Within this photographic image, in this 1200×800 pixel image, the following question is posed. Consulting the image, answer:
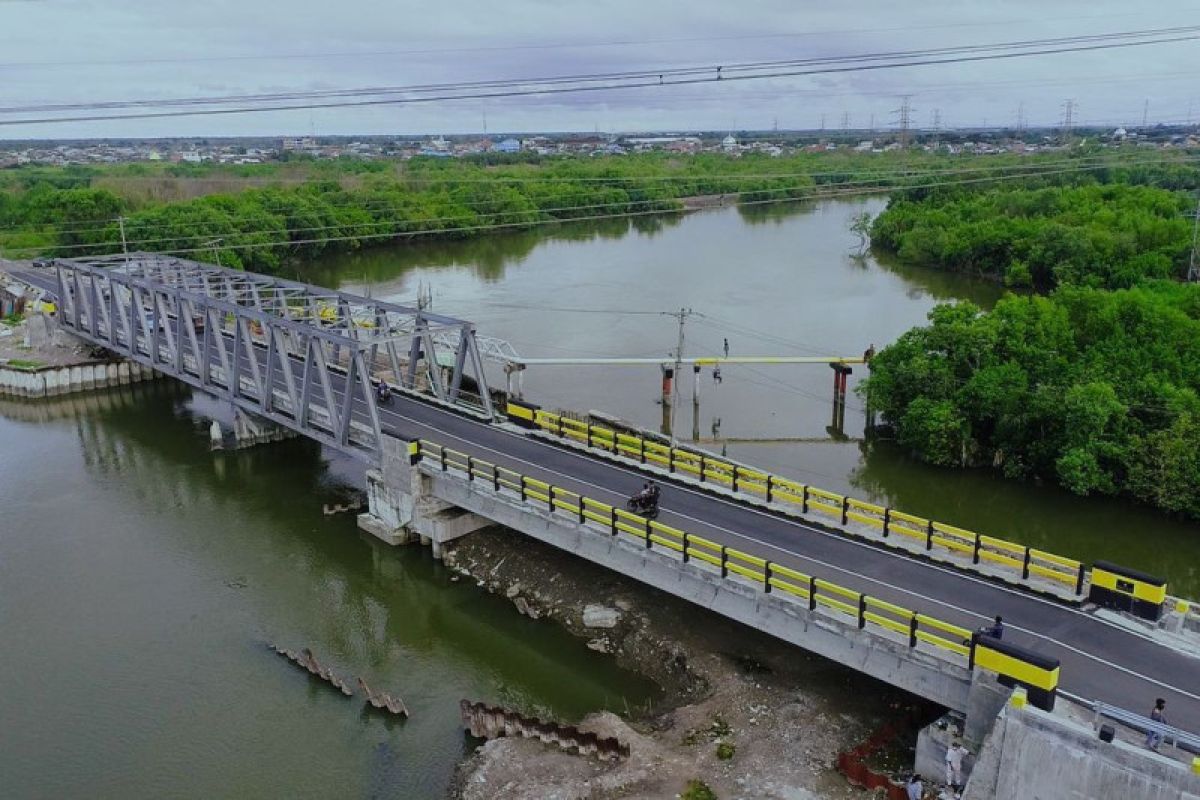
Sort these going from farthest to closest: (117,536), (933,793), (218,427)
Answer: (218,427)
(117,536)
(933,793)

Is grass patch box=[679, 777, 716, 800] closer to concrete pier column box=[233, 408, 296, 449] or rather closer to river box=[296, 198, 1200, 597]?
river box=[296, 198, 1200, 597]

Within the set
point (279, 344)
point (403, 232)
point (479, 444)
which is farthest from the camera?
point (403, 232)

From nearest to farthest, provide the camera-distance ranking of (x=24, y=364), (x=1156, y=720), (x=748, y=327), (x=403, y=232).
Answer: (x=1156, y=720), (x=24, y=364), (x=748, y=327), (x=403, y=232)

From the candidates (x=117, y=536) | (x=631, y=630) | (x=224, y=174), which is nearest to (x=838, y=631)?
(x=631, y=630)

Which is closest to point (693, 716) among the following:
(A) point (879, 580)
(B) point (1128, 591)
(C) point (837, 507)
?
(A) point (879, 580)

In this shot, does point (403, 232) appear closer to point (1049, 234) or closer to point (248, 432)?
point (248, 432)

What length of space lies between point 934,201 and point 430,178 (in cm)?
6205

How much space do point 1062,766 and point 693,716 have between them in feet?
23.6

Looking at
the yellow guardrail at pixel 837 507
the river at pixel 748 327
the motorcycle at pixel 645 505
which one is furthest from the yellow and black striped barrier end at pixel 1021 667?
the river at pixel 748 327

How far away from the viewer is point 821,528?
23.2m

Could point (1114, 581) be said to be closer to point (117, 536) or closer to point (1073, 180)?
point (117, 536)

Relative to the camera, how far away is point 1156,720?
14977 mm

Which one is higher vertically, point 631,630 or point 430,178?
point 430,178

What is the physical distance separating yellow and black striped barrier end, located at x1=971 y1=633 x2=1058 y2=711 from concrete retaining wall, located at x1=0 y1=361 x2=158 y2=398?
4245 cm
